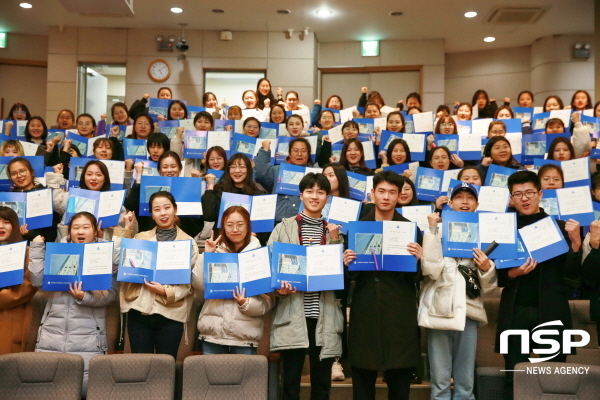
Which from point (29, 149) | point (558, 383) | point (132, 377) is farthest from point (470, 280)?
point (29, 149)

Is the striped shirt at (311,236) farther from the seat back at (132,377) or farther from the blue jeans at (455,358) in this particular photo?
the seat back at (132,377)

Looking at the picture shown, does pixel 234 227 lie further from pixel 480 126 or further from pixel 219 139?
pixel 480 126

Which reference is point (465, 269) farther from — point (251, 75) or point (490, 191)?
point (251, 75)

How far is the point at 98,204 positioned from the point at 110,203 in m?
0.09

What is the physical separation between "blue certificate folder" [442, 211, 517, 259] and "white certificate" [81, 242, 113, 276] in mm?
2000

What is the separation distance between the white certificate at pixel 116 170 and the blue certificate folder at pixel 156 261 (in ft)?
6.08

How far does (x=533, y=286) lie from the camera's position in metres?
3.42

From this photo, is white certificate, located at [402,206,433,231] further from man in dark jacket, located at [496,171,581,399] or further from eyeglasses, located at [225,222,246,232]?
eyeglasses, located at [225,222,246,232]

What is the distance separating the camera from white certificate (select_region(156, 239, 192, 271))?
3.48 m

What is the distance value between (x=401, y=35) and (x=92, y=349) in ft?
31.6

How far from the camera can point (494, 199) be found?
14.9 ft

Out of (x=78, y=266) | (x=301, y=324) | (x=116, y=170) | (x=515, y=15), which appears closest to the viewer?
(x=301, y=324)

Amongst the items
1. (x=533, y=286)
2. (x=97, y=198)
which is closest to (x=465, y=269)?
(x=533, y=286)

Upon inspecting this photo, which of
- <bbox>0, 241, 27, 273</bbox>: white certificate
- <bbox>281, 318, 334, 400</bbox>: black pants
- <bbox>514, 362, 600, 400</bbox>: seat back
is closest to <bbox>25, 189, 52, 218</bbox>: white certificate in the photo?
<bbox>0, 241, 27, 273</bbox>: white certificate
